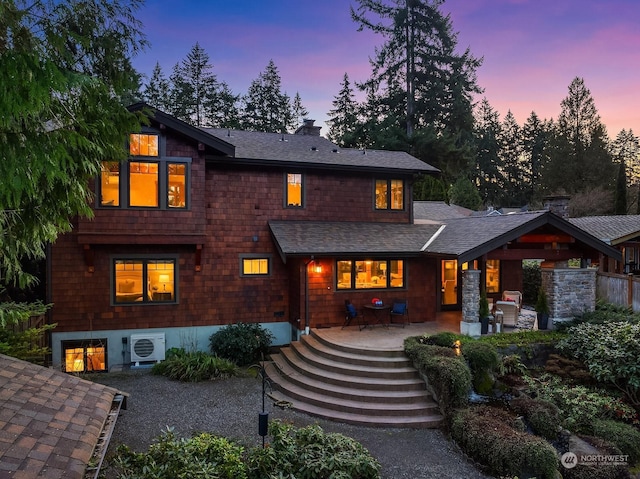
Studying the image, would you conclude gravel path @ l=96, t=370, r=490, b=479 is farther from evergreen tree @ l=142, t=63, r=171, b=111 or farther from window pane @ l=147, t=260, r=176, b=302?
evergreen tree @ l=142, t=63, r=171, b=111

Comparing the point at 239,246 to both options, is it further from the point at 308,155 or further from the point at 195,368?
the point at 308,155

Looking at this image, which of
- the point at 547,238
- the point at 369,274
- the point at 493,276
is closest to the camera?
the point at 547,238

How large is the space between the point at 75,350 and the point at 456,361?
980cm

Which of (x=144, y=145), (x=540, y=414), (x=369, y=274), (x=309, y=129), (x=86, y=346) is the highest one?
(x=309, y=129)

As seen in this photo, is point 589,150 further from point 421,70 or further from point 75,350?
point 75,350

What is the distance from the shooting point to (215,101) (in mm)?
31922

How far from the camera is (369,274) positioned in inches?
484

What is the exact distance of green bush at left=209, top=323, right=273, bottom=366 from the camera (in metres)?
11.1

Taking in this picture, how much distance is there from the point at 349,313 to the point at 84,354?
24.0 feet

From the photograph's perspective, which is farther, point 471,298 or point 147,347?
point 147,347

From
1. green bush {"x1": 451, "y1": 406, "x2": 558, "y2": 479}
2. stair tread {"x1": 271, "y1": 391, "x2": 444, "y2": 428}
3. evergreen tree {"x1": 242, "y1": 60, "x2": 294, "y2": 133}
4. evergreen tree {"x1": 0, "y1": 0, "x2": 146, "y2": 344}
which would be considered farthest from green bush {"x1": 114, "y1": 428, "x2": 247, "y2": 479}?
evergreen tree {"x1": 242, "y1": 60, "x2": 294, "y2": 133}

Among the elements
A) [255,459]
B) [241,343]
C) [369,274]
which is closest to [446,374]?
[255,459]

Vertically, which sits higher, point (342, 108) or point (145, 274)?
point (342, 108)

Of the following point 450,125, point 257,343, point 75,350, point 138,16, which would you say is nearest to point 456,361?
point 257,343
